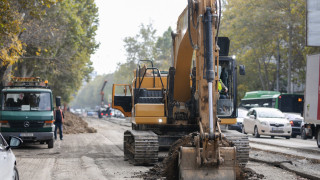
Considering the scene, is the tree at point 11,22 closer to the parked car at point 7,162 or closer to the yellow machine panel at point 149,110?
the yellow machine panel at point 149,110

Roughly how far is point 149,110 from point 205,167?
222 inches

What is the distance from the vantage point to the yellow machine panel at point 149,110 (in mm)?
14375

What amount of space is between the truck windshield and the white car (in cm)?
1348

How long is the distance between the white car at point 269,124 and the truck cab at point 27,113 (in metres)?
13.4

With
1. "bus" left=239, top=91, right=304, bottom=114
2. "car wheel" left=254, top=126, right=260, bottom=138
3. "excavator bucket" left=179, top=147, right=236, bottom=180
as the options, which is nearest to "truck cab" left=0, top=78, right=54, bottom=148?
"excavator bucket" left=179, top=147, right=236, bottom=180

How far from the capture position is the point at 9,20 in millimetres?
18547

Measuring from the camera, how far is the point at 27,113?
20141mm

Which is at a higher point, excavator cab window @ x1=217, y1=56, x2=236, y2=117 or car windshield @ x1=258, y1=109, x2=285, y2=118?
excavator cab window @ x1=217, y1=56, x2=236, y2=117

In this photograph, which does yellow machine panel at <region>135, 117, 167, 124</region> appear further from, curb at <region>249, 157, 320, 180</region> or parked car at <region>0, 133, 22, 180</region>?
parked car at <region>0, 133, 22, 180</region>

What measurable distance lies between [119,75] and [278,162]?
91631 mm

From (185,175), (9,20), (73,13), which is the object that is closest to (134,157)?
(185,175)

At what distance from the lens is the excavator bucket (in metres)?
9.01

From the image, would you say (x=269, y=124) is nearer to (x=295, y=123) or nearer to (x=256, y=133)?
(x=256, y=133)

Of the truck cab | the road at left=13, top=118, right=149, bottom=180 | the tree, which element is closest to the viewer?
the road at left=13, top=118, right=149, bottom=180
